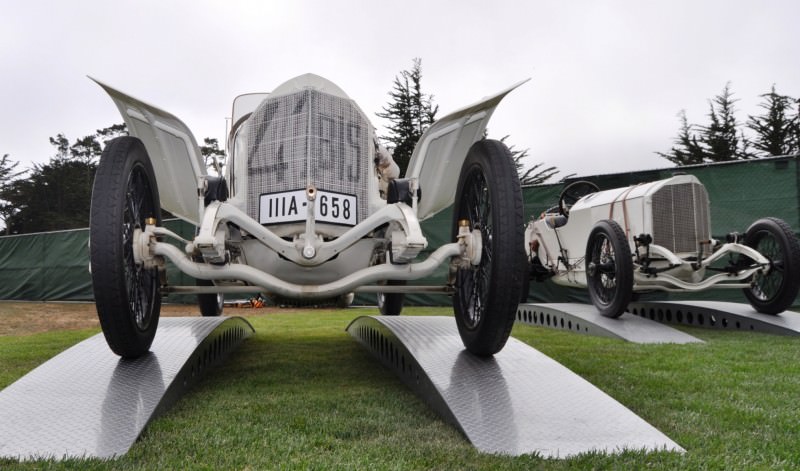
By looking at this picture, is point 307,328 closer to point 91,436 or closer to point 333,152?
point 333,152

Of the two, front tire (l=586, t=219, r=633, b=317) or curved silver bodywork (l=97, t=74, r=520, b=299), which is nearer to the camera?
curved silver bodywork (l=97, t=74, r=520, b=299)

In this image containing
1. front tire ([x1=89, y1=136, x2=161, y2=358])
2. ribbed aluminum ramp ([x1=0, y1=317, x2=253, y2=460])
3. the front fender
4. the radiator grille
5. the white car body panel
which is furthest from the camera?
the radiator grille

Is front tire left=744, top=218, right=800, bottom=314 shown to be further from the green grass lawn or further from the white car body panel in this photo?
the white car body panel

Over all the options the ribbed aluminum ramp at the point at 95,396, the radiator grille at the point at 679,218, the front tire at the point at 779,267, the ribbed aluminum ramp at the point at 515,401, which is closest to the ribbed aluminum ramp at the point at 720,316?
the front tire at the point at 779,267

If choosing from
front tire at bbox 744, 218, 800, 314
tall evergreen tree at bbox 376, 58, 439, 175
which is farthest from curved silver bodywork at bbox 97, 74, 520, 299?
tall evergreen tree at bbox 376, 58, 439, 175

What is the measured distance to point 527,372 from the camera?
260 cm

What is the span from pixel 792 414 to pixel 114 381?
2.75 m

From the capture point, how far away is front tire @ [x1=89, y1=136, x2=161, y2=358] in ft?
7.56

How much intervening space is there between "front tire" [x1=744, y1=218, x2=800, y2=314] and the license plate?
4401 mm

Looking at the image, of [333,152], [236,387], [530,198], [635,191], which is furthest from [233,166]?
[530,198]

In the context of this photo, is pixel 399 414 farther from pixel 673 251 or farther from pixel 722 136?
pixel 722 136

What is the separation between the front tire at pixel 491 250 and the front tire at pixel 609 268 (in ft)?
8.27

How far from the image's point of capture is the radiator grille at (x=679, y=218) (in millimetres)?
5746

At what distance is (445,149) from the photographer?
3201mm
